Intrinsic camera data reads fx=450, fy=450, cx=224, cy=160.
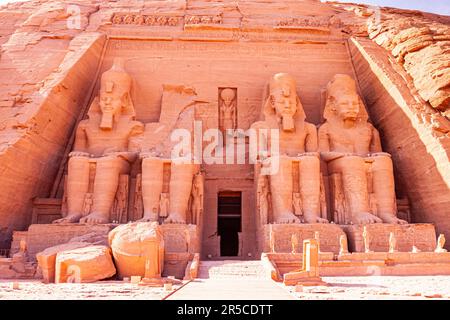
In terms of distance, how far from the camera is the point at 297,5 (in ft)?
39.8

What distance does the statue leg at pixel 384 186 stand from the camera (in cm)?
897

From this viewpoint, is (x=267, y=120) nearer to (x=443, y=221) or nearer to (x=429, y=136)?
(x=429, y=136)

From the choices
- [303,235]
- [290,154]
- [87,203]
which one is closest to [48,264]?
[87,203]

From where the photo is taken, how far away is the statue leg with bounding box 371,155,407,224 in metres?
8.97

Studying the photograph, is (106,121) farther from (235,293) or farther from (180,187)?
(235,293)

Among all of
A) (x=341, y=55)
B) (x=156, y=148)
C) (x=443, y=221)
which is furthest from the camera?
(x=341, y=55)

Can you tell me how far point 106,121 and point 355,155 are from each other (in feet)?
17.4

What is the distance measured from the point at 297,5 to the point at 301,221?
6.35 m

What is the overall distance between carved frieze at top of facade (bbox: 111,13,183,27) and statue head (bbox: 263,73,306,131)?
3.40m

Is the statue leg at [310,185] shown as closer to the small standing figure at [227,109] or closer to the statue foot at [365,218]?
the statue foot at [365,218]

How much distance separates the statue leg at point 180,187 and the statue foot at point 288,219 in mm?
1831

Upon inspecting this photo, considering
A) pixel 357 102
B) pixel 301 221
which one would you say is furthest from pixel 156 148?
pixel 357 102

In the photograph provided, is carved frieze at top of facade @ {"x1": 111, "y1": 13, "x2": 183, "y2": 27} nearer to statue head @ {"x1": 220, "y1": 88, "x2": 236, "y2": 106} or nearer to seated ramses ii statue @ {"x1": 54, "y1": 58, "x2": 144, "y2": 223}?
seated ramses ii statue @ {"x1": 54, "y1": 58, "x2": 144, "y2": 223}
